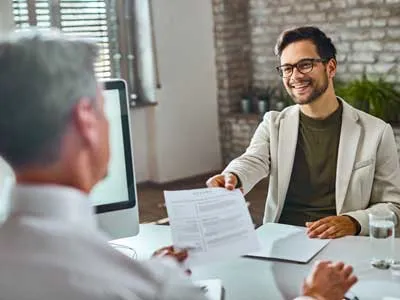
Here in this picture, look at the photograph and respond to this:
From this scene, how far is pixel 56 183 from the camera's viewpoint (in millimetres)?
907

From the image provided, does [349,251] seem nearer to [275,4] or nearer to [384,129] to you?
[384,129]

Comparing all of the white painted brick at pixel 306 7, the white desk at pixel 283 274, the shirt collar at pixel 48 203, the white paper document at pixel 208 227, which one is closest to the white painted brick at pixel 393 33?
the white painted brick at pixel 306 7

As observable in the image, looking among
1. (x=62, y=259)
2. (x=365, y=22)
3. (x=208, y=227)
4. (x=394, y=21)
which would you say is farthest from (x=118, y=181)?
(x=365, y=22)

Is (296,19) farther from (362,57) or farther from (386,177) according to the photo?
(386,177)

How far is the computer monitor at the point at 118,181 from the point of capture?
1866mm

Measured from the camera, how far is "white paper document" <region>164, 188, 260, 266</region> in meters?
1.81

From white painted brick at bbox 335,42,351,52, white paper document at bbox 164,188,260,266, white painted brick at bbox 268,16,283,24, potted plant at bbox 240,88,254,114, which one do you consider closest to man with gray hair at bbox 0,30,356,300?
white paper document at bbox 164,188,260,266

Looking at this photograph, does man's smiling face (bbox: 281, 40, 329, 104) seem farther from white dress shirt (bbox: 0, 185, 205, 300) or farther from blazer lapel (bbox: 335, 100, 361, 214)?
white dress shirt (bbox: 0, 185, 205, 300)

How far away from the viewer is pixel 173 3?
18.9 ft

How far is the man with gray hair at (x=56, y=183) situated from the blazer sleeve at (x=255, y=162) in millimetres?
1360

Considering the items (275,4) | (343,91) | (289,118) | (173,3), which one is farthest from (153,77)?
(289,118)

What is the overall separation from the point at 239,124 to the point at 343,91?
48.4 inches

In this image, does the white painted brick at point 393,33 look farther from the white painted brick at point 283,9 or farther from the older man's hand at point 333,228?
the older man's hand at point 333,228

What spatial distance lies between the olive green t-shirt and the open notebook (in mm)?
768
